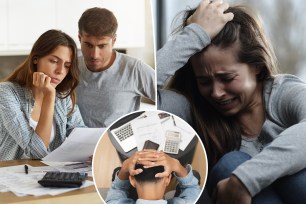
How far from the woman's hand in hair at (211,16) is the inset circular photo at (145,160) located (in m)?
0.20

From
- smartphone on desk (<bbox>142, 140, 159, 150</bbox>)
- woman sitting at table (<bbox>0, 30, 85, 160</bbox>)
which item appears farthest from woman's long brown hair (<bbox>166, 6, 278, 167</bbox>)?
woman sitting at table (<bbox>0, 30, 85, 160</bbox>)

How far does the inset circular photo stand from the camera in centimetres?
98

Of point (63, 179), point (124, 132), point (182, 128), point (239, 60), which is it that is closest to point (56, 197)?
point (63, 179)

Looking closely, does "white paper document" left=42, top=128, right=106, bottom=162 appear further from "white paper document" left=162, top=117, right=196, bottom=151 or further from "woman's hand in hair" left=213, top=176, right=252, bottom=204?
"woman's hand in hair" left=213, top=176, right=252, bottom=204

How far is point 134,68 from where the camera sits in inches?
38.9

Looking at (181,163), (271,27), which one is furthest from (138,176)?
(271,27)

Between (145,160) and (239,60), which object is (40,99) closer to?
(145,160)

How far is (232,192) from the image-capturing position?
99 centimetres

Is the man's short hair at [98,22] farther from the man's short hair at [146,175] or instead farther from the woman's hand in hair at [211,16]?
the man's short hair at [146,175]

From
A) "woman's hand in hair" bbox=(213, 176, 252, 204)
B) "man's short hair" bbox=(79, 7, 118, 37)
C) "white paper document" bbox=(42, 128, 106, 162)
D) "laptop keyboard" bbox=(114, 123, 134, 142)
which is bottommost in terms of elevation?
"woman's hand in hair" bbox=(213, 176, 252, 204)

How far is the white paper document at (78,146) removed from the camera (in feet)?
3.20

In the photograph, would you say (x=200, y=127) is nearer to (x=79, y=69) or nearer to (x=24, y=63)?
(x=79, y=69)

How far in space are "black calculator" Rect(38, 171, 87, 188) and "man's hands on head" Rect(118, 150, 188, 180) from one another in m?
0.09

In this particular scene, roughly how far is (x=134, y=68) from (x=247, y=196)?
0.34 meters
